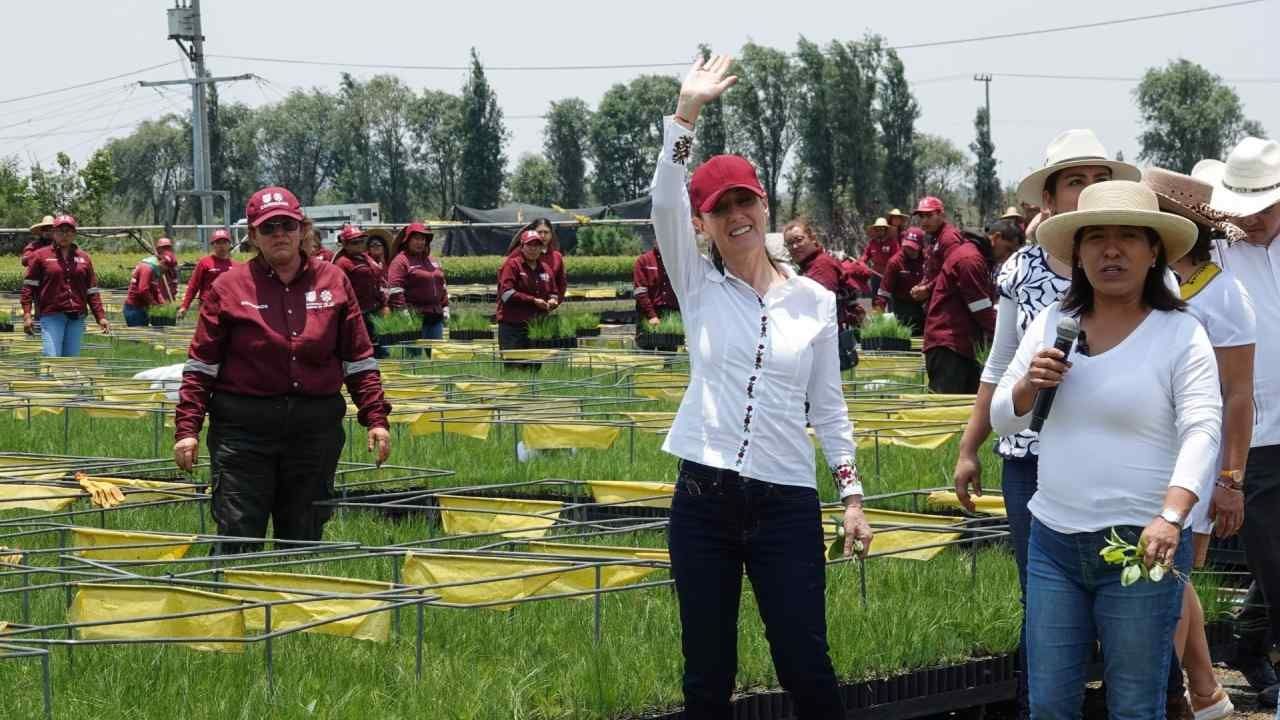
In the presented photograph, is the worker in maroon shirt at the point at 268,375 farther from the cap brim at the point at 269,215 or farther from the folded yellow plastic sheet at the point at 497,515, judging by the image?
the folded yellow plastic sheet at the point at 497,515

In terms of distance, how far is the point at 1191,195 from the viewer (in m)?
5.42

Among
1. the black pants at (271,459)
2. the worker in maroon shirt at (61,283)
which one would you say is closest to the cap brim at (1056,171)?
the black pants at (271,459)

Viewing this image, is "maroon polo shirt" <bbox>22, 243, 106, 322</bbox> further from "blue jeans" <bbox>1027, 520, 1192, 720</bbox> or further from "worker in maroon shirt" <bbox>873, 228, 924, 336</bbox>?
"blue jeans" <bbox>1027, 520, 1192, 720</bbox>

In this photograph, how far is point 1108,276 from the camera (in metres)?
4.38

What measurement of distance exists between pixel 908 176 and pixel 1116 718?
254 ft

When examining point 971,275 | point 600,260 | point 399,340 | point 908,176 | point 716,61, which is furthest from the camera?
point 908,176

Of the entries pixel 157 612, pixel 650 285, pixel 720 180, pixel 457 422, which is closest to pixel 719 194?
pixel 720 180

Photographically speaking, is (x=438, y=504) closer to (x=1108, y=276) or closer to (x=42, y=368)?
(x=1108, y=276)

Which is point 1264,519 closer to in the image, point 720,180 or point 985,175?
point 720,180

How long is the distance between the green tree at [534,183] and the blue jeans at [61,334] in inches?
2956

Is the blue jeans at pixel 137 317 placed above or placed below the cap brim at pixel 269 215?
below

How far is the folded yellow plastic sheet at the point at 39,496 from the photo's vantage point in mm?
8758

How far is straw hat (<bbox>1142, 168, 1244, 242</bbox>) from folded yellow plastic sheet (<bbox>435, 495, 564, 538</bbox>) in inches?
131

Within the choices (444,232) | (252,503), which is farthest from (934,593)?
(444,232)
